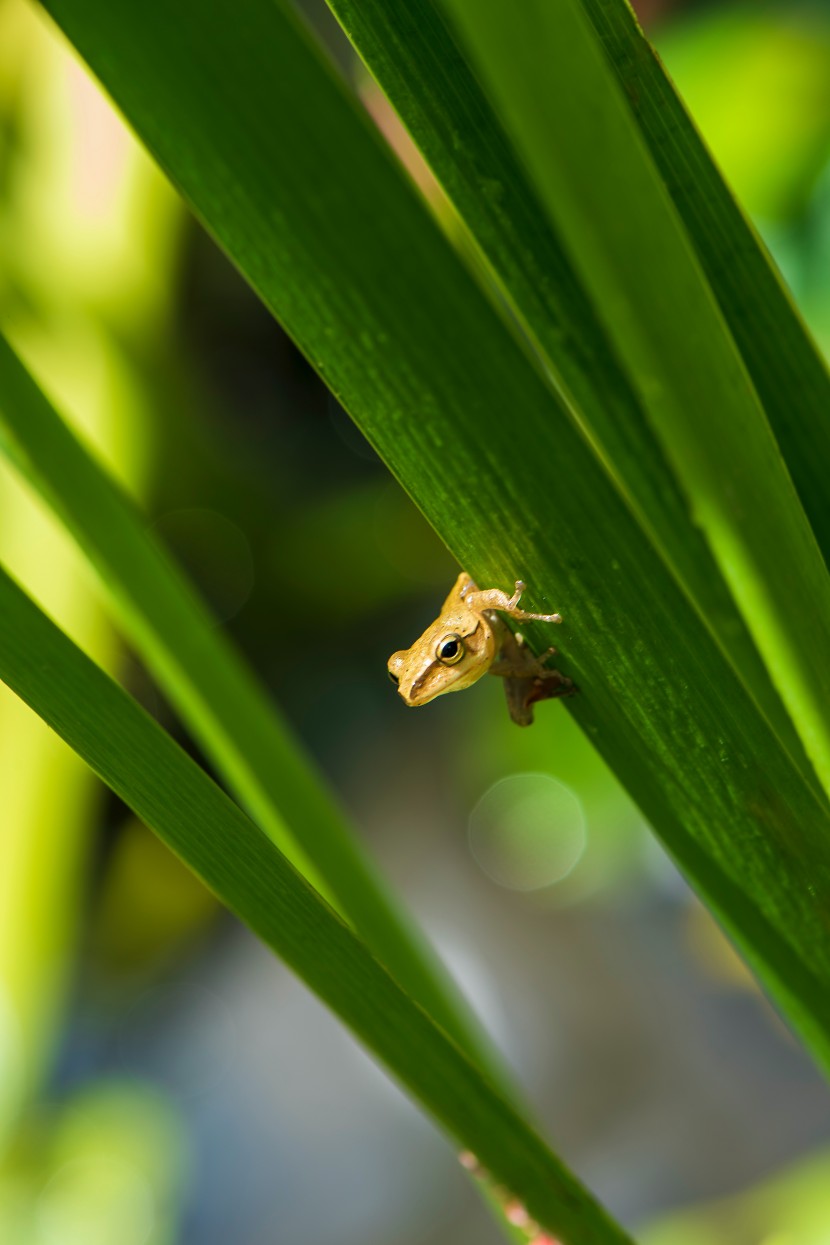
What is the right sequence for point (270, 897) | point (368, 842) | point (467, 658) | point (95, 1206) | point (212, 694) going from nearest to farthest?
point (270, 897) → point (212, 694) → point (467, 658) → point (95, 1206) → point (368, 842)


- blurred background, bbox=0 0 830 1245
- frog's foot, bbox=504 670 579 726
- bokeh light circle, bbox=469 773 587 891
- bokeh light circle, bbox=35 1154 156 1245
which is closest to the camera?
frog's foot, bbox=504 670 579 726

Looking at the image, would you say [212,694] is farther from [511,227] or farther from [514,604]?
[511,227]

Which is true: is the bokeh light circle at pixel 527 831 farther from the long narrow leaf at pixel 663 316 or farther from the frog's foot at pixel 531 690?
the long narrow leaf at pixel 663 316

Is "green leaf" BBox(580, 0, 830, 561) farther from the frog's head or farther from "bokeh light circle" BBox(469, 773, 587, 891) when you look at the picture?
"bokeh light circle" BBox(469, 773, 587, 891)

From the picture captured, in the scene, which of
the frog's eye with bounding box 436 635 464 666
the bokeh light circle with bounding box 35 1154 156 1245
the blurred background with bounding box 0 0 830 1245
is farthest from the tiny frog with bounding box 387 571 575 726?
the bokeh light circle with bounding box 35 1154 156 1245

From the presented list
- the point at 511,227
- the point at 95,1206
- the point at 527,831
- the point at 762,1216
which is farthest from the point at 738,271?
the point at 95,1206

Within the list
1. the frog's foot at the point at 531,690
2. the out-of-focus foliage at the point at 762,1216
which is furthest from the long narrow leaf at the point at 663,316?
the out-of-focus foliage at the point at 762,1216

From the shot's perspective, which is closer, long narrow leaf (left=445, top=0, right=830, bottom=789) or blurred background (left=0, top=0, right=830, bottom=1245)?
long narrow leaf (left=445, top=0, right=830, bottom=789)
